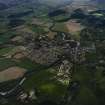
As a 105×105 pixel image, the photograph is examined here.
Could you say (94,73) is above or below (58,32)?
above

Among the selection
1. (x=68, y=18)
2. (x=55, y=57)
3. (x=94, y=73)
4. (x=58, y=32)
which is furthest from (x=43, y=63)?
(x=68, y=18)

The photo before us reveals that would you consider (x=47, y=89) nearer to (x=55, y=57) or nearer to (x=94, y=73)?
(x=94, y=73)

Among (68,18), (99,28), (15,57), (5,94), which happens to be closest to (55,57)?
(15,57)

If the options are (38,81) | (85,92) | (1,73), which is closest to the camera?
(85,92)

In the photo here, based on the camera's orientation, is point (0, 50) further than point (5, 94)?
Yes

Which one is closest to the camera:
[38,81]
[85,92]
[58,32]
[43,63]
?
[85,92]

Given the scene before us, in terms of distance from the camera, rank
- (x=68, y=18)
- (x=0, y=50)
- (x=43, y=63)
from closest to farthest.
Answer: (x=43, y=63), (x=0, y=50), (x=68, y=18)

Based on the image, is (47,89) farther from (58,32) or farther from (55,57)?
(58,32)
